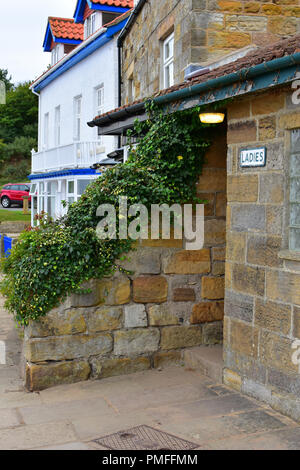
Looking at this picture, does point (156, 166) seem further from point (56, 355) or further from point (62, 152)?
point (62, 152)

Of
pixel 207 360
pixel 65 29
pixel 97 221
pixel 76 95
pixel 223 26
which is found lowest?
pixel 207 360

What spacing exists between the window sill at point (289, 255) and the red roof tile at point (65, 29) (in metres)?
19.4

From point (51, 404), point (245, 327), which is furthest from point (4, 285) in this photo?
point (245, 327)

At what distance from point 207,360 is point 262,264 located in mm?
1519

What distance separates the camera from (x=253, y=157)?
205 inches

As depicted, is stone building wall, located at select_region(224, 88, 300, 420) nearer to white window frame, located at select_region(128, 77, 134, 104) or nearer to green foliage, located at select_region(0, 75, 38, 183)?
white window frame, located at select_region(128, 77, 134, 104)

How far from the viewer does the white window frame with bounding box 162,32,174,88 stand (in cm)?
1005

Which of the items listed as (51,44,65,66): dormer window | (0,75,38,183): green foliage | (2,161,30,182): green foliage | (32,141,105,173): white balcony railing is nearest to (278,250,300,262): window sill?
(32,141,105,173): white balcony railing

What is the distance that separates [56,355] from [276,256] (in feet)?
8.58

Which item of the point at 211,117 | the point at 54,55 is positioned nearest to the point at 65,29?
the point at 54,55

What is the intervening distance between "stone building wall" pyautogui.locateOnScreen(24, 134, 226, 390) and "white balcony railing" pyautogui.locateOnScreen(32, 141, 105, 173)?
10.4 metres

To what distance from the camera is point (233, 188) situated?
5555 millimetres

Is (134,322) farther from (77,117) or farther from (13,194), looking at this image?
(13,194)

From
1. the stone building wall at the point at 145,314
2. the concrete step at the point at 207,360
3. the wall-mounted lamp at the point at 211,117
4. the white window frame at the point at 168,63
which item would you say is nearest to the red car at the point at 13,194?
the white window frame at the point at 168,63
